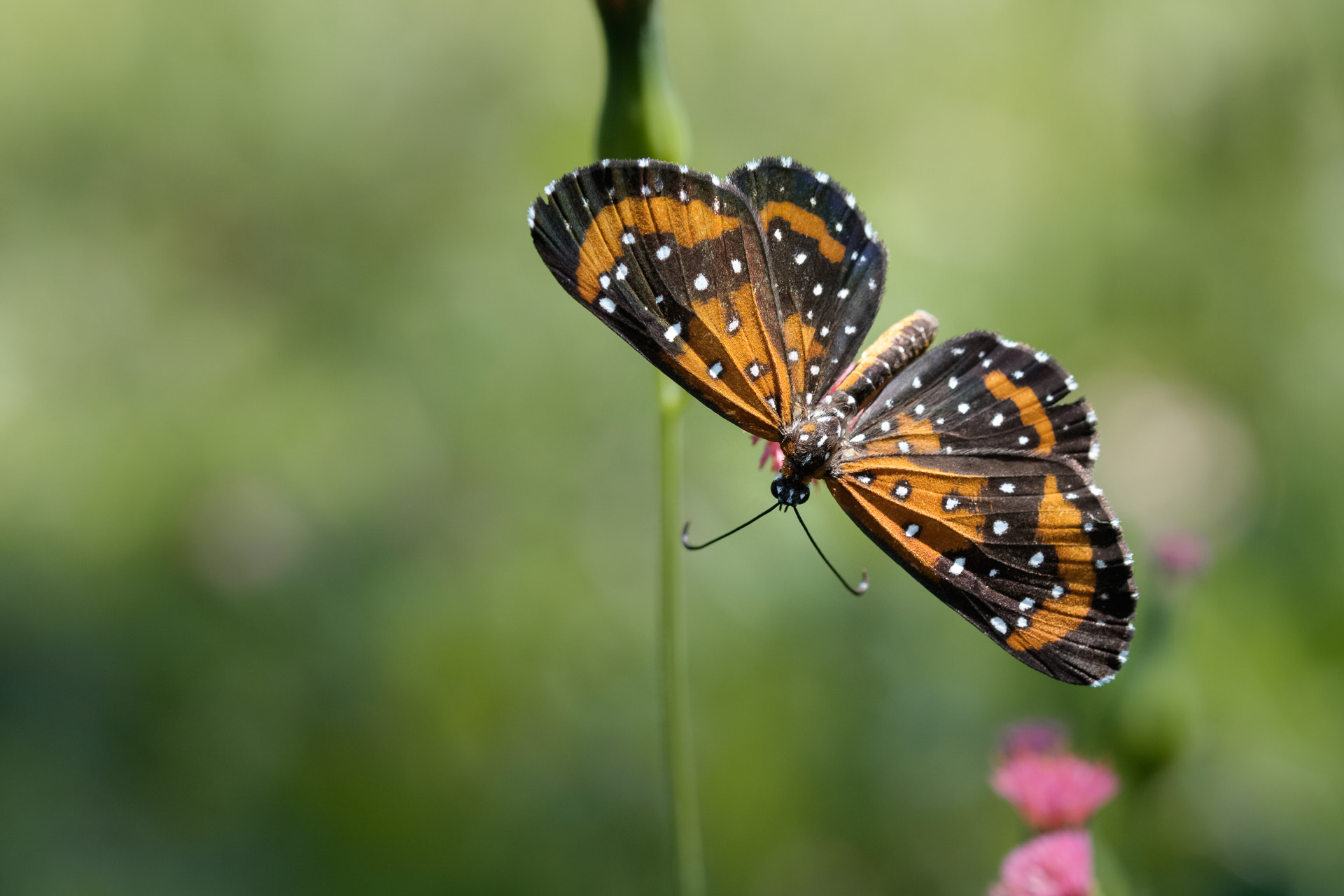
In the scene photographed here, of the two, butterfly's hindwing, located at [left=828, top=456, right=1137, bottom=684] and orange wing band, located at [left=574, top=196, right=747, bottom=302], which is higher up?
orange wing band, located at [left=574, top=196, right=747, bottom=302]

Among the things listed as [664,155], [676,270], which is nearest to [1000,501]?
[676,270]

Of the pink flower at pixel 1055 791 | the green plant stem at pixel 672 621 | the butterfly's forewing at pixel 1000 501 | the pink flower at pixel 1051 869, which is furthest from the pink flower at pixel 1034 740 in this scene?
the green plant stem at pixel 672 621

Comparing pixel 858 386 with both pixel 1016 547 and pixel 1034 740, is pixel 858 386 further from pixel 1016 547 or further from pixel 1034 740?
pixel 1034 740

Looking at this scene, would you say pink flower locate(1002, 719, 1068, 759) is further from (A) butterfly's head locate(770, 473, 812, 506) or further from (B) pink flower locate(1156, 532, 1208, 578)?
(A) butterfly's head locate(770, 473, 812, 506)

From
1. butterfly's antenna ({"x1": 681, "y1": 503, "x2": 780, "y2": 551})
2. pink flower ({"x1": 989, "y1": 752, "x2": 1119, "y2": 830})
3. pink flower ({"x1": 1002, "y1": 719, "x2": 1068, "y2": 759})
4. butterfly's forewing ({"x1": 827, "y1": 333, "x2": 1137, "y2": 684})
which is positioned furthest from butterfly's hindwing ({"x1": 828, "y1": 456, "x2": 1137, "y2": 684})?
pink flower ({"x1": 1002, "y1": 719, "x2": 1068, "y2": 759})

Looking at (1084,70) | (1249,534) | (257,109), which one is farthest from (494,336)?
(1084,70)

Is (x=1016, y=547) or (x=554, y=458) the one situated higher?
(x=554, y=458)

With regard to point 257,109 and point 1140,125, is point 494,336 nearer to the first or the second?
point 257,109
